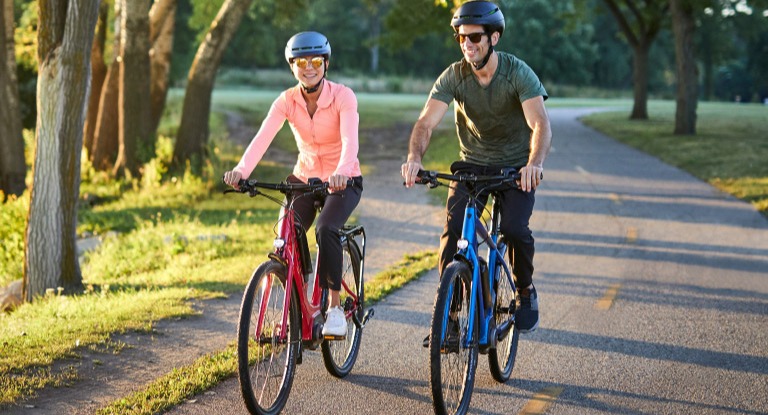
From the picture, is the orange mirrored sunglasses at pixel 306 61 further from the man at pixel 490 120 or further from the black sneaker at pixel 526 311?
the black sneaker at pixel 526 311

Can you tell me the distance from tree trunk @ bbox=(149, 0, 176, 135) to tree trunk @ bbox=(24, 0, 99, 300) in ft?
39.1

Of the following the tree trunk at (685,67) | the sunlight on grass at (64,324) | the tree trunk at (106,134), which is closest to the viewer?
the sunlight on grass at (64,324)

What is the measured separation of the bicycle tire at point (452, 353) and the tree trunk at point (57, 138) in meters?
5.98

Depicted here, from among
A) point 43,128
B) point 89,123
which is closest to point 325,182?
point 43,128

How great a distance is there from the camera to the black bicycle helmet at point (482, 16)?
6125mm

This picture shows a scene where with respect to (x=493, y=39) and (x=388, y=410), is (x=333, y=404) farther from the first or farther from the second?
(x=493, y=39)

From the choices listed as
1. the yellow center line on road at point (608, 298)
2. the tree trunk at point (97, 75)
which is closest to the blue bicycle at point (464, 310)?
the yellow center line on road at point (608, 298)

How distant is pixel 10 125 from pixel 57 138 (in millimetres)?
8642

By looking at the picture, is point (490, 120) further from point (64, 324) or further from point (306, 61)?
point (64, 324)

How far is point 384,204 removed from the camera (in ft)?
56.6

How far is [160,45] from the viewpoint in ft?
75.5

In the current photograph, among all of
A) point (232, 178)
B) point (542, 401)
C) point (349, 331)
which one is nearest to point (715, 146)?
point (349, 331)

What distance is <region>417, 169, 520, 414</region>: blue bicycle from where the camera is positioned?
5520 millimetres

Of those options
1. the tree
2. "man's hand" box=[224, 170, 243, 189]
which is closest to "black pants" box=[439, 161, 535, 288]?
"man's hand" box=[224, 170, 243, 189]
